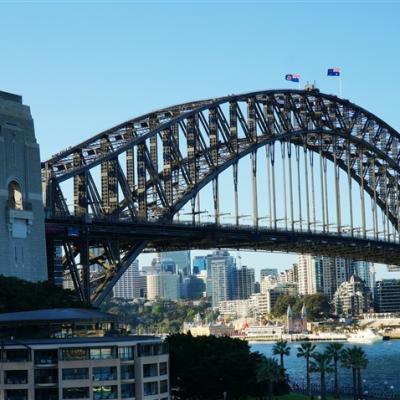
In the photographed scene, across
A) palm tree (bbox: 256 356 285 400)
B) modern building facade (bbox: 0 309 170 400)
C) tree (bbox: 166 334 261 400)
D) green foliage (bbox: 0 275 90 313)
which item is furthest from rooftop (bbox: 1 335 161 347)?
tree (bbox: 166 334 261 400)

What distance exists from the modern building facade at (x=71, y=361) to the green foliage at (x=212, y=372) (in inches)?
483

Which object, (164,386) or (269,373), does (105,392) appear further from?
(269,373)

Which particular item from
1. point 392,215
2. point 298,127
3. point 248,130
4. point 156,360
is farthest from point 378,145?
point 156,360

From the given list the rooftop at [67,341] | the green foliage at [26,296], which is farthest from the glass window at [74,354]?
the green foliage at [26,296]

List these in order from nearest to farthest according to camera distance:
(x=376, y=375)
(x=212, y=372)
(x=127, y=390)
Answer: (x=127, y=390) < (x=212, y=372) < (x=376, y=375)

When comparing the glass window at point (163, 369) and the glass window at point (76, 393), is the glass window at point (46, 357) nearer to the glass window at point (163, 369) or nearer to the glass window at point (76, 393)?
the glass window at point (76, 393)

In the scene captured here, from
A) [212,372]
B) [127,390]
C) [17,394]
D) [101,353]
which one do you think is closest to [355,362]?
[212,372]

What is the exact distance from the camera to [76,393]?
57.7 meters

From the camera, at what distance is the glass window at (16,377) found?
5750 cm

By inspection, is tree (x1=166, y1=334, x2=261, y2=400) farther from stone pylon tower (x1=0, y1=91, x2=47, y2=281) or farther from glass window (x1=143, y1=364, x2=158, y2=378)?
glass window (x1=143, y1=364, x2=158, y2=378)

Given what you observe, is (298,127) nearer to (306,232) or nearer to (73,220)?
(306,232)

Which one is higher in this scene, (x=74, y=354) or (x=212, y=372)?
(x=74, y=354)

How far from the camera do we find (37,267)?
76.9m

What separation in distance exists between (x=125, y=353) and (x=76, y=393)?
3.46m
